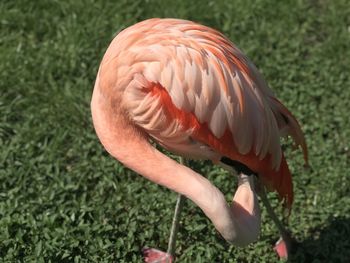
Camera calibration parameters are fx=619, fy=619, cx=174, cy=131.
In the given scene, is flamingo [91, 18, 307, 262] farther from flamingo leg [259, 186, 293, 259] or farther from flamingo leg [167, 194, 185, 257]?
flamingo leg [259, 186, 293, 259]

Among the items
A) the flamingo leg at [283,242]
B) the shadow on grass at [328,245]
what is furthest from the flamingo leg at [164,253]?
the shadow on grass at [328,245]

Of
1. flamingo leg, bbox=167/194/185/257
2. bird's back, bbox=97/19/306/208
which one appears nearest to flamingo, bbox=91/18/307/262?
bird's back, bbox=97/19/306/208

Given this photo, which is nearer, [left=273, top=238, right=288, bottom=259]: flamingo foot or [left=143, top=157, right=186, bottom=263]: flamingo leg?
[left=143, top=157, right=186, bottom=263]: flamingo leg

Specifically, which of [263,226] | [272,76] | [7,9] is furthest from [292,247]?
[7,9]

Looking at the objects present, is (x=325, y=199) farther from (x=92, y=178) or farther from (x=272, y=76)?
(x=92, y=178)

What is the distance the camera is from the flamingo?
2.27 metres

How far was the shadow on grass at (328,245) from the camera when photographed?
3086 millimetres

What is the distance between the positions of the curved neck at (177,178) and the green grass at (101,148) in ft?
2.48

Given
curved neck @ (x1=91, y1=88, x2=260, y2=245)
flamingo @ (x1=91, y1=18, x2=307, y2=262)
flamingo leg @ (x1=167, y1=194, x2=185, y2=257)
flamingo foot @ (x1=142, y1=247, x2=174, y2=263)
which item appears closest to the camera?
curved neck @ (x1=91, y1=88, x2=260, y2=245)

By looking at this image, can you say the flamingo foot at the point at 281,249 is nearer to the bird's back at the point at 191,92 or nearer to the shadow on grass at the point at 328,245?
the shadow on grass at the point at 328,245

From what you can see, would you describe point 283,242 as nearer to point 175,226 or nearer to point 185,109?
point 175,226

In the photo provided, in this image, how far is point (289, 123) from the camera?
8.72 ft

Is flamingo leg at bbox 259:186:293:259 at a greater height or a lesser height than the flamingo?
lesser

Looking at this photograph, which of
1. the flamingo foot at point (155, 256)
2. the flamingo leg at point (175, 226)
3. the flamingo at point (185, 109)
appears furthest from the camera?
the flamingo foot at point (155, 256)
